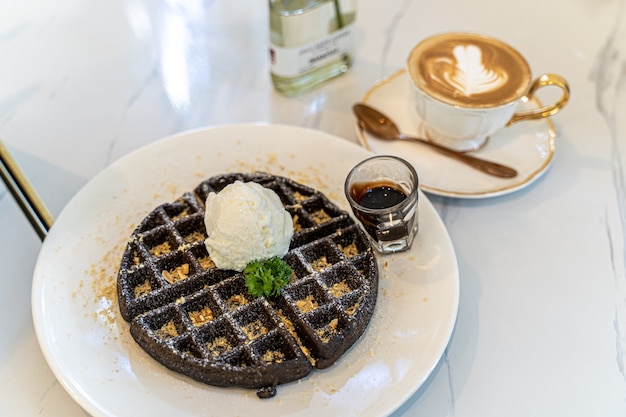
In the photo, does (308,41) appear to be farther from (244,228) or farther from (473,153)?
(244,228)

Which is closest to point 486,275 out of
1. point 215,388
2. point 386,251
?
point 386,251

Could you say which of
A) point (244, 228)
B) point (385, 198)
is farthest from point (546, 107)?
point (244, 228)

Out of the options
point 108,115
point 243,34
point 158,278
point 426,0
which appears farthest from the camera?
point 426,0

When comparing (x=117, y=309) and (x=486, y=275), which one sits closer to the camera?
(x=117, y=309)

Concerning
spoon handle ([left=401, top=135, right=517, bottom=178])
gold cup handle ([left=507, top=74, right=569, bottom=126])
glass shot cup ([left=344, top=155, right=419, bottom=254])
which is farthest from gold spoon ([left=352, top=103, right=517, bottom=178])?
glass shot cup ([left=344, top=155, right=419, bottom=254])

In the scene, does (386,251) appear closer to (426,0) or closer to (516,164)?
(516,164)

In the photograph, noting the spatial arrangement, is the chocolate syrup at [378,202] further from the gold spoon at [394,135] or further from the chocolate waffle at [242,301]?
the gold spoon at [394,135]
